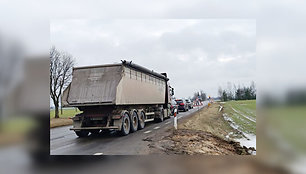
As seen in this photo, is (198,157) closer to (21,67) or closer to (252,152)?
(252,152)

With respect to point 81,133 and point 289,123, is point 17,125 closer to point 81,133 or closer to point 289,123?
point 81,133

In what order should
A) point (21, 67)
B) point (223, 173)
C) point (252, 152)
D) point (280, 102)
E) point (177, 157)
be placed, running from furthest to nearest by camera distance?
point (252, 152)
point (177, 157)
point (21, 67)
point (223, 173)
point (280, 102)

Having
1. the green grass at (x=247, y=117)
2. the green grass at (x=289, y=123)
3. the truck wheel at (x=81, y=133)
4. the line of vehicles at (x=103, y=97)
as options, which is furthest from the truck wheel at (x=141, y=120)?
the green grass at (x=289, y=123)

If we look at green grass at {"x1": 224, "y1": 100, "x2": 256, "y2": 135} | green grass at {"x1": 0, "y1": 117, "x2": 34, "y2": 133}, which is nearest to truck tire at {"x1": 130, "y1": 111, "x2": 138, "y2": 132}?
green grass at {"x1": 224, "y1": 100, "x2": 256, "y2": 135}

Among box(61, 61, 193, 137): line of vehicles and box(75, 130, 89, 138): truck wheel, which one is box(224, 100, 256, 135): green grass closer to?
box(61, 61, 193, 137): line of vehicles

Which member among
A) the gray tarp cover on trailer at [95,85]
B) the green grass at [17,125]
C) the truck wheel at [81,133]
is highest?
the gray tarp cover on trailer at [95,85]

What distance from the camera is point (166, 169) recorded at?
5.62m

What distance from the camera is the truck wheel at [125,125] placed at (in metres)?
10.3

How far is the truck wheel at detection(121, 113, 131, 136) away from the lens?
1030 centimetres

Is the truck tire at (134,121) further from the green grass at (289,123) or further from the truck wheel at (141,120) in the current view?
the green grass at (289,123)

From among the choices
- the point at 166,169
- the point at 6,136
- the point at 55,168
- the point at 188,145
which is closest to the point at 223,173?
the point at 166,169

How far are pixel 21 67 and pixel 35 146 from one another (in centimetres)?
195

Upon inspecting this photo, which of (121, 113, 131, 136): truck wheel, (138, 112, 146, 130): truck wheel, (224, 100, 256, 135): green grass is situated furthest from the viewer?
(138, 112, 146, 130): truck wheel

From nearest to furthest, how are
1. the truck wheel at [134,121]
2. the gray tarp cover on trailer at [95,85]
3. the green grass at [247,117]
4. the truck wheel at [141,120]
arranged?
the green grass at [247,117] → the gray tarp cover on trailer at [95,85] → the truck wheel at [134,121] → the truck wheel at [141,120]
